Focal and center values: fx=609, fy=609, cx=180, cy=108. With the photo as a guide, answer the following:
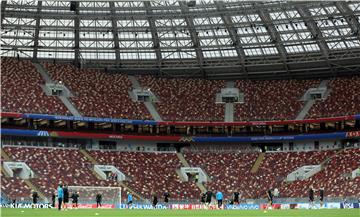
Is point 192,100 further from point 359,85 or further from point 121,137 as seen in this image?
point 359,85

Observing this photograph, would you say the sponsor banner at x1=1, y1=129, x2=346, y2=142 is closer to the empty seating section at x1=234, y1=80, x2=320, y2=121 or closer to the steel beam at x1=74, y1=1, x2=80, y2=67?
the empty seating section at x1=234, y1=80, x2=320, y2=121

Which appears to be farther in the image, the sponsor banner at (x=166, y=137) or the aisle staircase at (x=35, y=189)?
the sponsor banner at (x=166, y=137)

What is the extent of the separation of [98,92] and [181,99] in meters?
11.6

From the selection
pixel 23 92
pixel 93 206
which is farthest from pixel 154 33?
pixel 93 206

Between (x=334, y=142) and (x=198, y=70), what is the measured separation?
69.6 feet

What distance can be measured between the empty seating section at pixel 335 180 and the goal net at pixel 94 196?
21.4m

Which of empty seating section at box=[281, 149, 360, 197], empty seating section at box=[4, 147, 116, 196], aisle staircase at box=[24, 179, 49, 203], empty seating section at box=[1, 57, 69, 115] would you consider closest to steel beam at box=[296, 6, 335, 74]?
empty seating section at box=[281, 149, 360, 197]

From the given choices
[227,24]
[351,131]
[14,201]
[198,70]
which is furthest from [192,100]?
[14,201]

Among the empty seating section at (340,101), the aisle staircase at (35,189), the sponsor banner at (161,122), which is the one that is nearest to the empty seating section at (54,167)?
the aisle staircase at (35,189)

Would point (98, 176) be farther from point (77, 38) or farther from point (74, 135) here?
point (77, 38)

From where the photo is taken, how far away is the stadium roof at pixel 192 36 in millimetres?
68062

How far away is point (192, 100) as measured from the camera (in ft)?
278

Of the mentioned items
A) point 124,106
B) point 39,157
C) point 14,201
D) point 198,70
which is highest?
point 198,70

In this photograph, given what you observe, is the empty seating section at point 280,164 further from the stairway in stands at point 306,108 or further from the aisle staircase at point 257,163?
the stairway in stands at point 306,108
